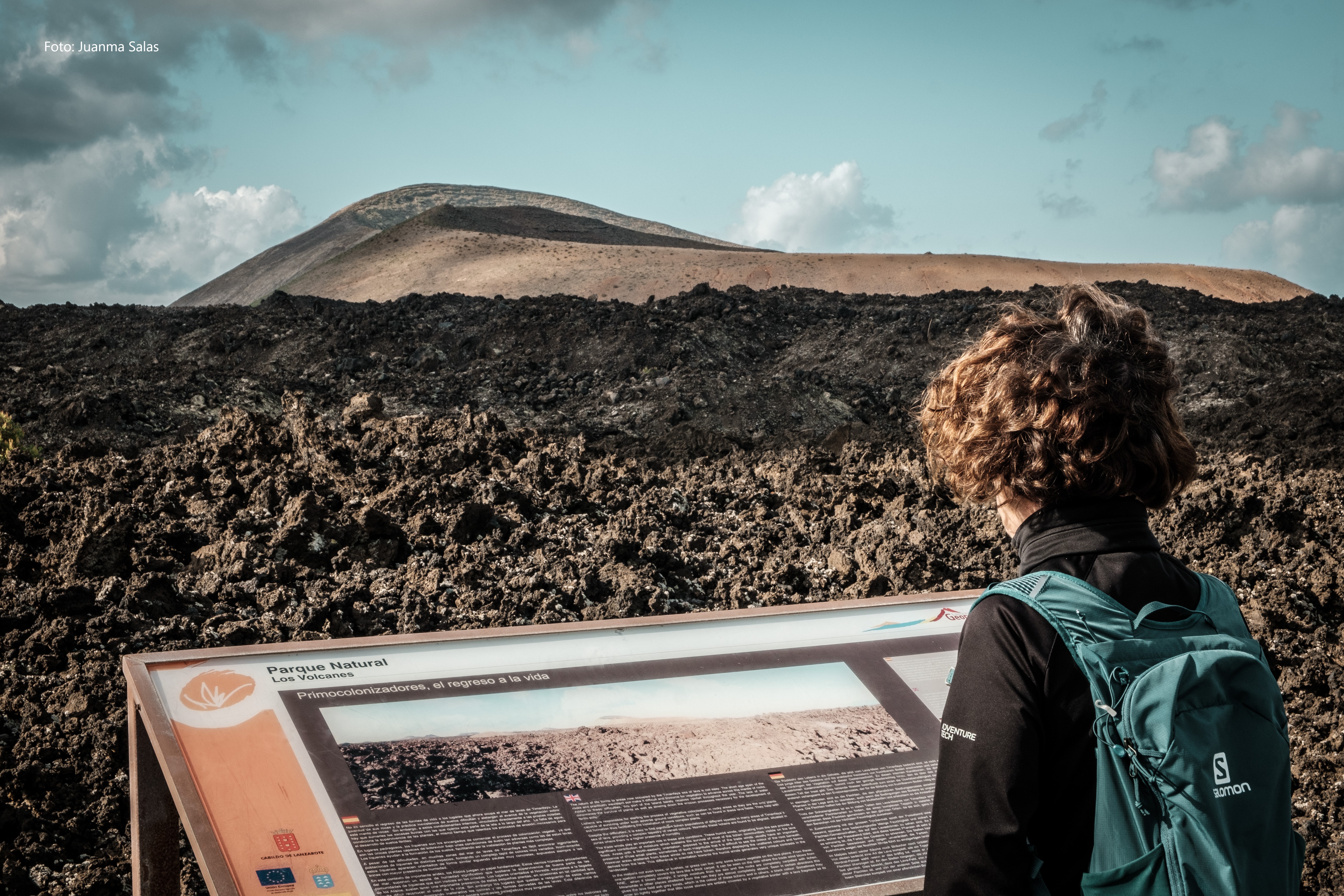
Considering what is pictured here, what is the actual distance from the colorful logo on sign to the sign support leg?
6.44ft

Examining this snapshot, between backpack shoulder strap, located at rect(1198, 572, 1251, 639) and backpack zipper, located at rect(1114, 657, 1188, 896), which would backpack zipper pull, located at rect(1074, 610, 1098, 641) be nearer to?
backpack zipper, located at rect(1114, 657, 1188, 896)

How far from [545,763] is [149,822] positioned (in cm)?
96

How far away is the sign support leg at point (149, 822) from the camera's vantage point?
2.25 metres

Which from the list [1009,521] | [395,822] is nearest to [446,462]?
[395,822]

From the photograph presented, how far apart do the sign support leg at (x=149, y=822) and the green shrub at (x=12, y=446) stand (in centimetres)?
388

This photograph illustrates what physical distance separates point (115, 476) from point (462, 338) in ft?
29.5

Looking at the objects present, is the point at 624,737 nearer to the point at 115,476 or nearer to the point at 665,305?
the point at 115,476

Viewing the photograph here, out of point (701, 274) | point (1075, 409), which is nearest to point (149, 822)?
point (1075, 409)

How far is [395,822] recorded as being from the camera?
6.98ft

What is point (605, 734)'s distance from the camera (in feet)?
7.89

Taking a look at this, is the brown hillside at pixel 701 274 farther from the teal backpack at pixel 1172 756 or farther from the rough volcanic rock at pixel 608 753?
the teal backpack at pixel 1172 756

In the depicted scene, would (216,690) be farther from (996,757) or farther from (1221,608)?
(1221,608)

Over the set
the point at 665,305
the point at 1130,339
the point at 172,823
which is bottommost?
the point at 172,823

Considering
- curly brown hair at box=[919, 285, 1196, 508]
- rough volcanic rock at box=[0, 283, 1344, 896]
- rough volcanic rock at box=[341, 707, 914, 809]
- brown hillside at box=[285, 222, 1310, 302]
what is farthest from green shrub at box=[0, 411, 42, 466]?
brown hillside at box=[285, 222, 1310, 302]
